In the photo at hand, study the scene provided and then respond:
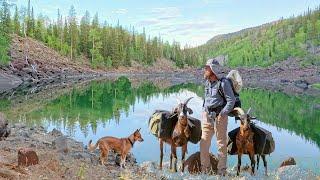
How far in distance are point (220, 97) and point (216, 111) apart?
369mm

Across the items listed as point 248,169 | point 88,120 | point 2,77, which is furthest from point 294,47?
point 248,169

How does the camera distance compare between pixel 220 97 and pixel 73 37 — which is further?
pixel 73 37

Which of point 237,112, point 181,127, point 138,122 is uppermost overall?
point 237,112

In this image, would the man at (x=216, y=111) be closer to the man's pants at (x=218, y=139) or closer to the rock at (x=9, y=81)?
the man's pants at (x=218, y=139)

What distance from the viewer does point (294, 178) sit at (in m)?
12.0

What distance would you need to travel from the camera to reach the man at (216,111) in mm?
11305

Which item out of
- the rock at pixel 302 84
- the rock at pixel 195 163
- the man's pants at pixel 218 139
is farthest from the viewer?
the rock at pixel 302 84

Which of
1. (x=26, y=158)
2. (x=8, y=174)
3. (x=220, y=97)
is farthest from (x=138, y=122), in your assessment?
(x=8, y=174)

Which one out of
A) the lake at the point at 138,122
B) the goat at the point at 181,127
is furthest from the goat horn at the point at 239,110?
the lake at the point at 138,122

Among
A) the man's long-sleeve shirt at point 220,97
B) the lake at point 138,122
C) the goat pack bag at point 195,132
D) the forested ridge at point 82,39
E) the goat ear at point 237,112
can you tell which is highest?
the forested ridge at point 82,39

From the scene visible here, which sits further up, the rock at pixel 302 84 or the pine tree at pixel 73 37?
the pine tree at pixel 73 37

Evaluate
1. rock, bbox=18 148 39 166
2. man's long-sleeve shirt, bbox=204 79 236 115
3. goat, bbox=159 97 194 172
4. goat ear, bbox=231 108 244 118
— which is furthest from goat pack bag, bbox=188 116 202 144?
rock, bbox=18 148 39 166

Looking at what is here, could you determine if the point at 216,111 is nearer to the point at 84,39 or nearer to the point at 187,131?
the point at 187,131

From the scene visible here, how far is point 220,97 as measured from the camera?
37.8 feet
